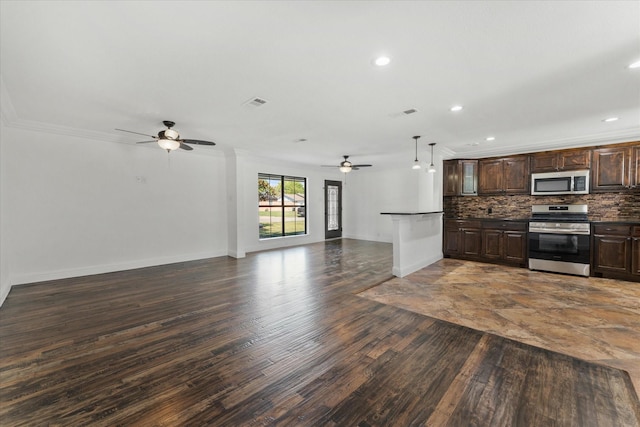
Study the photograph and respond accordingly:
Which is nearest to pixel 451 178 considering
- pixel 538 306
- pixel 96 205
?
pixel 538 306

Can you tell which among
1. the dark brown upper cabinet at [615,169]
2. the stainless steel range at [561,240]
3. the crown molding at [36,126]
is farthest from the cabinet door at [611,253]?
the crown molding at [36,126]

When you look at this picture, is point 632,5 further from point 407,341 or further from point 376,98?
point 407,341

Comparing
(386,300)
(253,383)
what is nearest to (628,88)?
(386,300)

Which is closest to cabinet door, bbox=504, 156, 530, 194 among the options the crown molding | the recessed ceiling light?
the recessed ceiling light

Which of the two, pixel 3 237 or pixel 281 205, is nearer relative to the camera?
pixel 3 237

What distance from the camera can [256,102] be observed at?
11.0 ft

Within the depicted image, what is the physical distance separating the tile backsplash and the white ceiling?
1222 mm

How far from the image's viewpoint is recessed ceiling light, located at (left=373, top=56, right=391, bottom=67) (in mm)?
2357

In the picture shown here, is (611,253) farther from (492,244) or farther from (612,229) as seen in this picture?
(492,244)

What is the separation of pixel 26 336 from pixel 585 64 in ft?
19.6

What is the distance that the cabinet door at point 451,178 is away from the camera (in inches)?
252

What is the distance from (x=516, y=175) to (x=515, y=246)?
1.53 meters

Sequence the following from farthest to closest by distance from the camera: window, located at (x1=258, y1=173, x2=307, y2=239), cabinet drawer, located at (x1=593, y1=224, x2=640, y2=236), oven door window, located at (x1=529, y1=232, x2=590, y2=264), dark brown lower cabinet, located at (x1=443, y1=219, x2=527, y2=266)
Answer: window, located at (x1=258, y1=173, x2=307, y2=239) < dark brown lower cabinet, located at (x1=443, y1=219, x2=527, y2=266) < oven door window, located at (x1=529, y1=232, x2=590, y2=264) < cabinet drawer, located at (x1=593, y1=224, x2=640, y2=236)

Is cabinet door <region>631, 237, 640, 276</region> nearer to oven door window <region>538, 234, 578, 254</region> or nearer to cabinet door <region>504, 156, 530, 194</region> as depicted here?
oven door window <region>538, 234, 578, 254</region>
